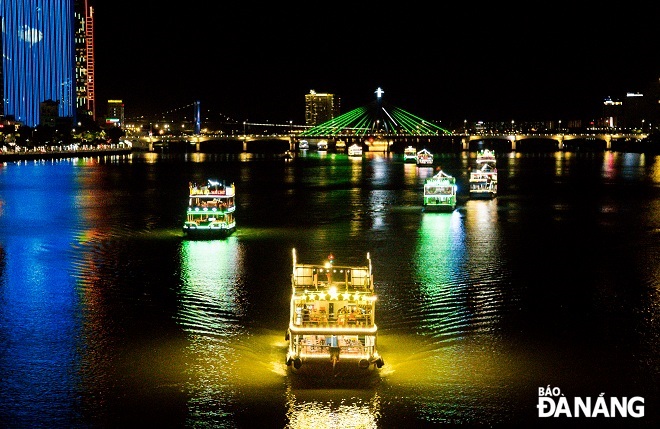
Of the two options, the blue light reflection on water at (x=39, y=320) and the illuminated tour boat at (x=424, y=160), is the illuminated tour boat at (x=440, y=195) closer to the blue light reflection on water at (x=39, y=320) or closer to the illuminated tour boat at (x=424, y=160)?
the blue light reflection on water at (x=39, y=320)

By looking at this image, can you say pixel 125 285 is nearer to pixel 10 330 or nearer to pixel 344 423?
pixel 10 330

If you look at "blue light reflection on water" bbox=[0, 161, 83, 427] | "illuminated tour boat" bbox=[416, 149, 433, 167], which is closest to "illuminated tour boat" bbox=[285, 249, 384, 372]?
"blue light reflection on water" bbox=[0, 161, 83, 427]

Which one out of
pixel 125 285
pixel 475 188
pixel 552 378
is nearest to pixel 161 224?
pixel 125 285

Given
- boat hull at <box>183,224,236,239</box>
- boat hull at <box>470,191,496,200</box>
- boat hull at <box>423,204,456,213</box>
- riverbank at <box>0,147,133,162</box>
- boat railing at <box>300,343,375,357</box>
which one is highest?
riverbank at <box>0,147,133,162</box>

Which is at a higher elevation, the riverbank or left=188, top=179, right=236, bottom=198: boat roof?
the riverbank

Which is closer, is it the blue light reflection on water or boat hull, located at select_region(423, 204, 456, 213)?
the blue light reflection on water

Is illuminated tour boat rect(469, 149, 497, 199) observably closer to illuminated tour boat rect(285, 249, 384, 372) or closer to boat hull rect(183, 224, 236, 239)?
boat hull rect(183, 224, 236, 239)

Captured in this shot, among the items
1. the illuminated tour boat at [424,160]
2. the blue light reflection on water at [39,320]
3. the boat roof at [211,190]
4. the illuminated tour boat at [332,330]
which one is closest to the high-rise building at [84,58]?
the illuminated tour boat at [424,160]
